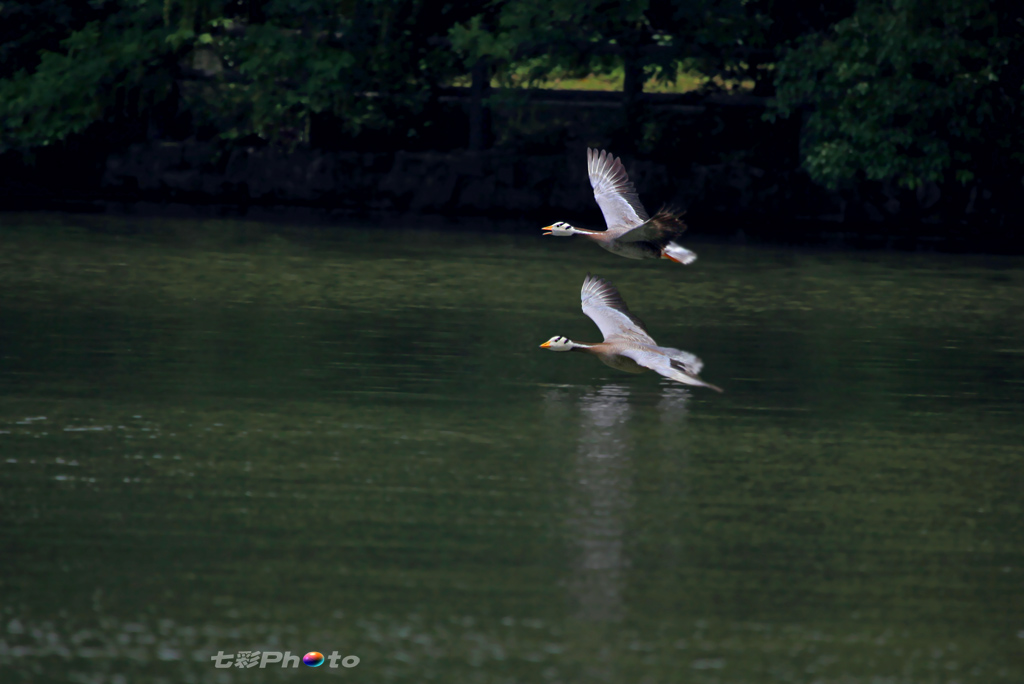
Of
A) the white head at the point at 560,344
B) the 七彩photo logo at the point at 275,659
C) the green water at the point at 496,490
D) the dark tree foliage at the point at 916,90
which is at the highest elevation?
the dark tree foliage at the point at 916,90

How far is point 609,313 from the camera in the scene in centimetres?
1395

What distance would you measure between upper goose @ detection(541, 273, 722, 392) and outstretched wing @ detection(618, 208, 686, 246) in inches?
26.0

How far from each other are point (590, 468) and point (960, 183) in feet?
68.0

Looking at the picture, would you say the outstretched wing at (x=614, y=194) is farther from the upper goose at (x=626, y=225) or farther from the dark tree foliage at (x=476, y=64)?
the dark tree foliage at (x=476, y=64)

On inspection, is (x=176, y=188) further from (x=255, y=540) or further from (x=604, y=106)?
→ (x=255, y=540)

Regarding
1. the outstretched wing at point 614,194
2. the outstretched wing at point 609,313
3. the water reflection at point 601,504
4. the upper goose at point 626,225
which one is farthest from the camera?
the outstretched wing at point 614,194

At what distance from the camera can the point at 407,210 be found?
32625mm

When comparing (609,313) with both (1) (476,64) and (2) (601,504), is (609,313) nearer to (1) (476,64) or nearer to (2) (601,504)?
(2) (601,504)

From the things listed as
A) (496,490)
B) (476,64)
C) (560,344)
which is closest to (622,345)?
(560,344)

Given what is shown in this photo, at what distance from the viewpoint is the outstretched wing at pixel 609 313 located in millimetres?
13580

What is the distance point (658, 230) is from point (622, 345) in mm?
1878

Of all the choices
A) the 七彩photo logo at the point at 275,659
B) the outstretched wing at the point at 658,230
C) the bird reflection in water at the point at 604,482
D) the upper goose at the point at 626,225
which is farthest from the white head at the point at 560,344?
the 七彩photo logo at the point at 275,659

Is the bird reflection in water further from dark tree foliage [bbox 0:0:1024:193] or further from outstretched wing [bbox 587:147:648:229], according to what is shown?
dark tree foliage [bbox 0:0:1024:193]

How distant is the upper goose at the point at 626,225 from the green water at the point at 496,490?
3.68ft
